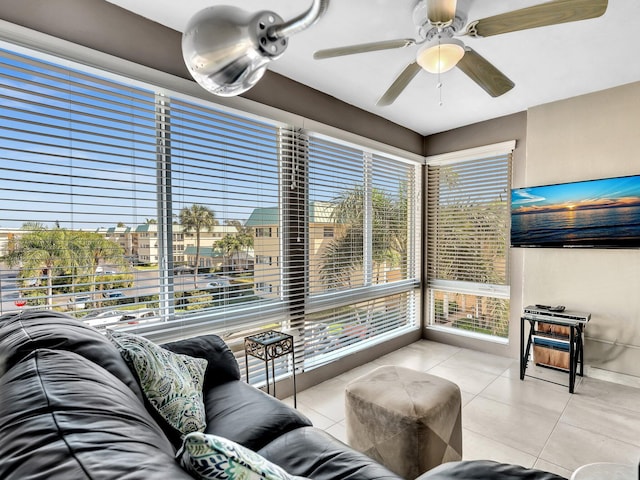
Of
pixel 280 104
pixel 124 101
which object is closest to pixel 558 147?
pixel 280 104

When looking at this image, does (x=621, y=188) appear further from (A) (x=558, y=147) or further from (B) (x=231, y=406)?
(B) (x=231, y=406)

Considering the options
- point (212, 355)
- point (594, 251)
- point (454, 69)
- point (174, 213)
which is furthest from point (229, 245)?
point (594, 251)

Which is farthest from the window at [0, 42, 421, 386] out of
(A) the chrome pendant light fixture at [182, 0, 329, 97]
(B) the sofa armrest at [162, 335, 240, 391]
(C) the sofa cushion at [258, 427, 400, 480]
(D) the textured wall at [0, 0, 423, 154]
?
(A) the chrome pendant light fixture at [182, 0, 329, 97]

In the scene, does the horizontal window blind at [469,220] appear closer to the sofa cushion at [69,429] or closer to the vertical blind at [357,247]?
the vertical blind at [357,247]

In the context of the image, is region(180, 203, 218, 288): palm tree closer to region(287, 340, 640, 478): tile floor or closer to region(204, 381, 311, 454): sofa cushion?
region(204, 381, 311, 454): sofa cushion

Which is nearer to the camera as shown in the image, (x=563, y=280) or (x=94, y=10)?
(x=94, y=10)

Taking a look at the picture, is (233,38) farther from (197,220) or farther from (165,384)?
(197,220)

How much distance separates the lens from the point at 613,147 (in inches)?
118

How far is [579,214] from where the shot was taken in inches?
122

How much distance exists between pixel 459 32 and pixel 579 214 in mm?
2367

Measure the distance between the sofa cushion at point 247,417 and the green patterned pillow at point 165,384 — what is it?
0.10 m

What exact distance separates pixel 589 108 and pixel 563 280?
63.8 inches

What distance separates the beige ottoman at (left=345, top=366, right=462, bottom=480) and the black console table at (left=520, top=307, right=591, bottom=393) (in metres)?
1.61

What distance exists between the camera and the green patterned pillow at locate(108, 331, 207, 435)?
1.30m
